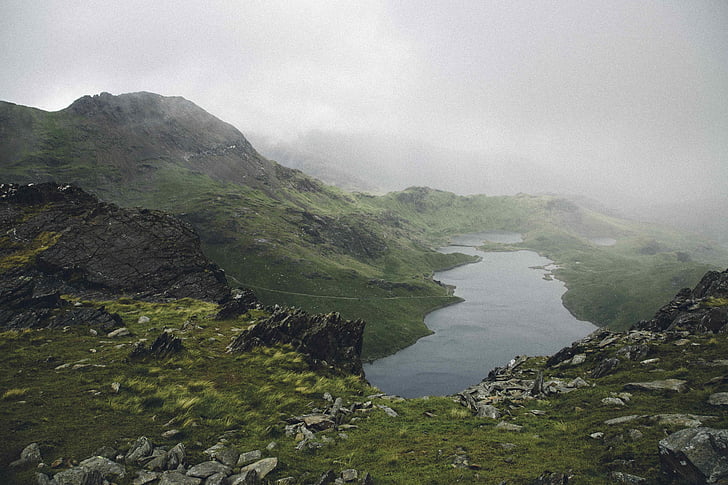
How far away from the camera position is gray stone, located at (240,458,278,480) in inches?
483

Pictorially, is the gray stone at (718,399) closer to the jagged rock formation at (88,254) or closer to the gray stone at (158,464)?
the gray stone at (158,464)

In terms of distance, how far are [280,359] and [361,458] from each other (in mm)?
14645

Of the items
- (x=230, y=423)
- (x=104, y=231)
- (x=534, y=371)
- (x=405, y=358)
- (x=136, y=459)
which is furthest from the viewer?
(x=405, y=358)

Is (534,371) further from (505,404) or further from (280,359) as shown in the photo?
(280,359)

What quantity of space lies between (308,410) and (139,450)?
32.3 feet

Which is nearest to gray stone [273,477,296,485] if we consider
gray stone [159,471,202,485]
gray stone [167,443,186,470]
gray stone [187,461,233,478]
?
gray stone [187,461,233,478]

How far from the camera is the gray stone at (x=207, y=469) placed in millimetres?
11848

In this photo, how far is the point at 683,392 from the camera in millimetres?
17188

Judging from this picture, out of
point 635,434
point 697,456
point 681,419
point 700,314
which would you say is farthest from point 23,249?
point 700,314

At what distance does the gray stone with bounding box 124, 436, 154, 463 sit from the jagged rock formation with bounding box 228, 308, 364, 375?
14668 mm

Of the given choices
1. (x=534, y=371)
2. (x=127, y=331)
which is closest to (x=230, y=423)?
(x=127, y=331)

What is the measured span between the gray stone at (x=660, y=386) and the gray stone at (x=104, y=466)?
1015 inches

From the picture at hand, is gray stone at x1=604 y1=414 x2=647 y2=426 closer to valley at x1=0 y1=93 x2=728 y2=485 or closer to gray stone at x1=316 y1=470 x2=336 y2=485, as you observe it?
valley at x1=0 y1=93 x2=728 y2=485

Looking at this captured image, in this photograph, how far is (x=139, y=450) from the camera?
1291 centimetres
